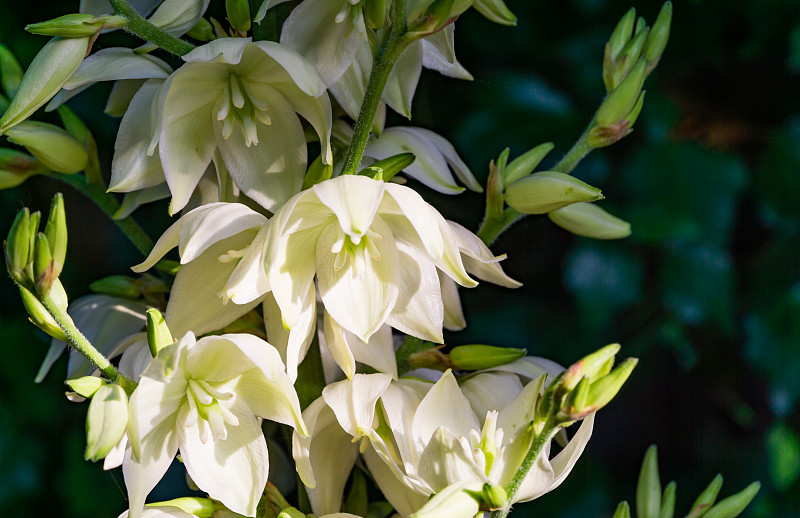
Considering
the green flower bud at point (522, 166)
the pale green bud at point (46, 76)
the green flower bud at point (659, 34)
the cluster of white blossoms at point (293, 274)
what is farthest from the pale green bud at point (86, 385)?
the green flower bud at point (659, 34)

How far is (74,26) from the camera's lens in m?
0.34

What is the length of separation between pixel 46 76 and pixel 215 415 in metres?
0.16

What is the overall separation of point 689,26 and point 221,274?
61 cm

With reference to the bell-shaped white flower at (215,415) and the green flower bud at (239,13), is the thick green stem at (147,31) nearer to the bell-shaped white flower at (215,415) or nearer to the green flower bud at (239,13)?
the green flower bud at (239,13)

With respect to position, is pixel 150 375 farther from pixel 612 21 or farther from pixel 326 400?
pixel 612 21

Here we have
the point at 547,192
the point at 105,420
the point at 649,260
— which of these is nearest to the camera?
the point at 105,420

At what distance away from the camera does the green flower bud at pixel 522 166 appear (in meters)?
0.42

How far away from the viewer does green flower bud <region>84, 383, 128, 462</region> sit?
280mm

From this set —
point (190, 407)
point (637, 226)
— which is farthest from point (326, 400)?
point (637, 226)

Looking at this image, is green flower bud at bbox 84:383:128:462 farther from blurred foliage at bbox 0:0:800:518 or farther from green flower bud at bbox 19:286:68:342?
blurred foliage at bbox 0:0:800:518

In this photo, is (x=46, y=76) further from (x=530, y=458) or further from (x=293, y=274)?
(x=530, y=458)

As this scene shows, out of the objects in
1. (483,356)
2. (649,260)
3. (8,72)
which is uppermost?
(8,72)

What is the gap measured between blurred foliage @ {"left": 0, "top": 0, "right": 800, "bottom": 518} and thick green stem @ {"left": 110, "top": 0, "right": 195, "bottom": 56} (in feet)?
1.15

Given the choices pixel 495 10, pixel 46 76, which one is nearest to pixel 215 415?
pixel 46 76
